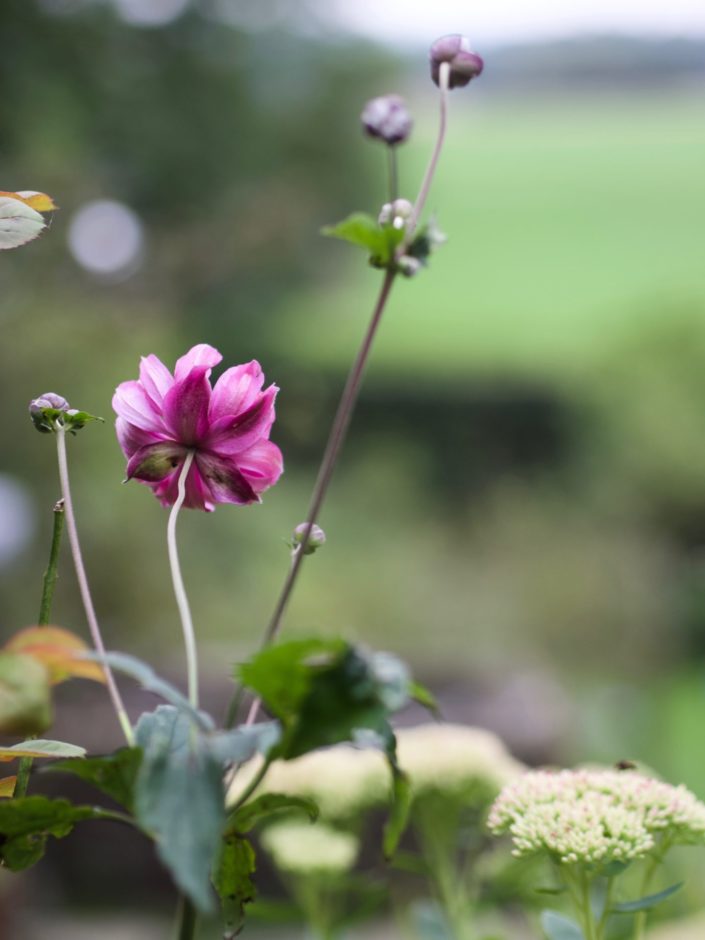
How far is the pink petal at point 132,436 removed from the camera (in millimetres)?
248

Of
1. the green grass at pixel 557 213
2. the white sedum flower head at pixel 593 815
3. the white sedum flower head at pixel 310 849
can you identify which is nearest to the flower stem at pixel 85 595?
the white sedum flower head at pixel 593 815

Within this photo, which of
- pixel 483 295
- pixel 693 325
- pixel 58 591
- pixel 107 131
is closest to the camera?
pixel 58 591

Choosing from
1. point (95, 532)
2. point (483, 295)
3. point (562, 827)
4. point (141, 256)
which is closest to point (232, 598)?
point (95, 532)

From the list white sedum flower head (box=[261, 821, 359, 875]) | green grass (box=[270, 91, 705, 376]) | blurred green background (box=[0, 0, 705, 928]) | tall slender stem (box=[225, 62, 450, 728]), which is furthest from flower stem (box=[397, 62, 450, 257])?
green grass (box=[270, 91, 705, 376])

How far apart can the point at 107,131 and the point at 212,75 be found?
25.0 inches

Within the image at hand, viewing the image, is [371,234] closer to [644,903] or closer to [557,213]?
[644,903]

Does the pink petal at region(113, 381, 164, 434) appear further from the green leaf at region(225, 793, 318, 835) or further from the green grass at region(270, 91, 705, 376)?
the green grass at region(270, 91, 705, 376)

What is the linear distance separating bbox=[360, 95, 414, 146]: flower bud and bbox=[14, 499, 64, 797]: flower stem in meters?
0.11

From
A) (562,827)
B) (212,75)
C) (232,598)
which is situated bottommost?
(232,598)

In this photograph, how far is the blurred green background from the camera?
3.00 meters

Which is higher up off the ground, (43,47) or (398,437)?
(43,47)

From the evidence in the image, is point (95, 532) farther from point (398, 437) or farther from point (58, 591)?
point (398, 437)

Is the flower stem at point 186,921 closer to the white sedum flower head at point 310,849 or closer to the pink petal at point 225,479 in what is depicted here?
the pink petal at point 225,479

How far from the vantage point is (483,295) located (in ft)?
29.3
